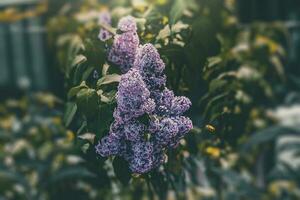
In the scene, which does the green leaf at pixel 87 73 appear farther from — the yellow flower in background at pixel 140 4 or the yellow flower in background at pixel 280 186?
the yellow flower in background at pixel 280 186

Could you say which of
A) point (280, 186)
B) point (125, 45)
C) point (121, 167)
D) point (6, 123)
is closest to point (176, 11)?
point (125, 45)

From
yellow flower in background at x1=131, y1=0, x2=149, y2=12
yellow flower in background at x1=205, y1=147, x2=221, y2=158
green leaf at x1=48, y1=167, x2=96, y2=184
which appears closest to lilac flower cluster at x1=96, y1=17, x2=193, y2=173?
yellow flower in background at x1=131, y1=0, x2=149, y2=12

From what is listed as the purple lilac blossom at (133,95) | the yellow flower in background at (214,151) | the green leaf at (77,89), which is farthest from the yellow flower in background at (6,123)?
the purple lilac blossom at (133,95)

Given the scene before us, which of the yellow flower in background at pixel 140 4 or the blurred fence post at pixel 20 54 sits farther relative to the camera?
the blurred fence post at pixel 20 54

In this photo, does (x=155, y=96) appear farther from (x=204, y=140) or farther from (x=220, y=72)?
(x=204, y=140)

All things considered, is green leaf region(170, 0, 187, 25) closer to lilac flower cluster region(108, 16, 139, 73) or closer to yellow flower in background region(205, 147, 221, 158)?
lilac flower cluster region(108, 16, 139, 73)

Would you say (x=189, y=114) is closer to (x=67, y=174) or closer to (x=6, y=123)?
(x=67, y=174)
